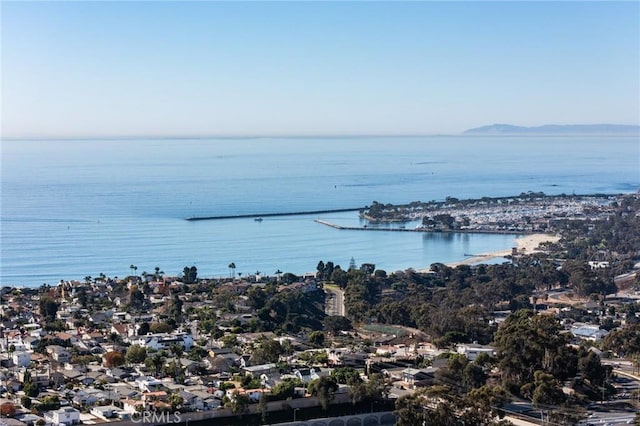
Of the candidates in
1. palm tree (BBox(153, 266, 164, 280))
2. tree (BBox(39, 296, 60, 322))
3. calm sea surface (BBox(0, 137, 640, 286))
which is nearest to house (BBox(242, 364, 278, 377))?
tree (BBox(39, 296, 60, 322))

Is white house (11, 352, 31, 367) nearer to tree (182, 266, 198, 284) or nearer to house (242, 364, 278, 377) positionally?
house (242, 364, 278, 377)

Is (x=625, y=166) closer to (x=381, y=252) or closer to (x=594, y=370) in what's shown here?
(x=381, y=252)

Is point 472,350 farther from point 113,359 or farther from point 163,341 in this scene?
point 113,359

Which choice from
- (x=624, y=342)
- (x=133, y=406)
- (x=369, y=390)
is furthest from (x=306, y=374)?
(x=624, y=342)

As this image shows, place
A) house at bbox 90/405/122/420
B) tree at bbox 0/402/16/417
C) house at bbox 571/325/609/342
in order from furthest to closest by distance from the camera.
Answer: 1. house at bbox 571/325/609/342
2. house at bbox 90/405/122/420
3. tree at bbox 0/402/16/417

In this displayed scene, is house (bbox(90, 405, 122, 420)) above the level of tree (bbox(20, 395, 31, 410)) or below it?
below

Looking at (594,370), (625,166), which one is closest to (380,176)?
(625,166)

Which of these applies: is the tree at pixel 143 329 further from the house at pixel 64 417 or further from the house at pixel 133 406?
the house at pixel 64 417
